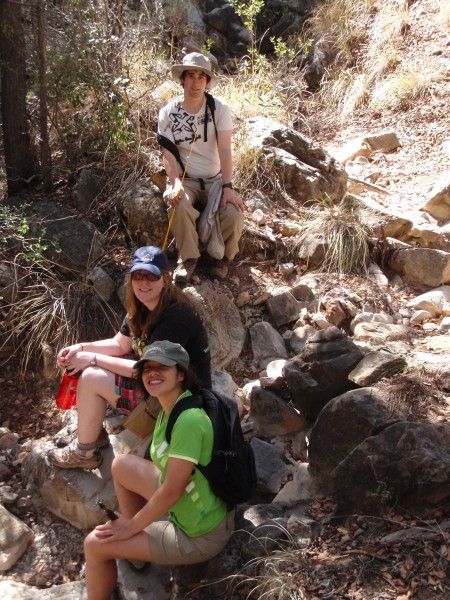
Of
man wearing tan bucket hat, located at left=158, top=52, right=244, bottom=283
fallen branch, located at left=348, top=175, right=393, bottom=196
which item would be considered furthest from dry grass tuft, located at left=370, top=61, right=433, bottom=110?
man wearing tan bucket hat, located at left=158, top=52, right=244, bottom=283

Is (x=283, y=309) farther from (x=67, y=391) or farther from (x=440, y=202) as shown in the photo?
(x=440, y=202)

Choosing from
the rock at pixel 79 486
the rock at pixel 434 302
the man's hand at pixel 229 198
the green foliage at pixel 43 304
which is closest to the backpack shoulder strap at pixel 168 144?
the man's hand at pixel 229 198

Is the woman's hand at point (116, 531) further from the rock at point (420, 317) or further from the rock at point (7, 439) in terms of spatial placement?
the rock at point (420, 317)

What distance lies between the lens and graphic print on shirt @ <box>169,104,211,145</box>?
451 centimetres

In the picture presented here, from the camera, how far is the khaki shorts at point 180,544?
276 centimetres

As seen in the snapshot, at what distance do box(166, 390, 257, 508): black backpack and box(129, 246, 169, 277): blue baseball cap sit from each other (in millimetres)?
726

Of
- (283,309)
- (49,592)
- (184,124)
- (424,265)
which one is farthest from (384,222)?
(49,592)

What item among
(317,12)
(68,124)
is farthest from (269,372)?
(317,12)

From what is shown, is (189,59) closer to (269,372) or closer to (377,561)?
(269,372)

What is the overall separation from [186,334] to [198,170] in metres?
1.78

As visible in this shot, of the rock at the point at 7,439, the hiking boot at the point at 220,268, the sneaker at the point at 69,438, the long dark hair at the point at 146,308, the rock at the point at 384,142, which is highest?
the rock at the point at 384,142

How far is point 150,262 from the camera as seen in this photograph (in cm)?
330

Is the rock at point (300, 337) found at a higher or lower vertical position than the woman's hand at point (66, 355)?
lower

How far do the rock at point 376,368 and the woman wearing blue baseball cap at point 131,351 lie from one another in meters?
0.87
